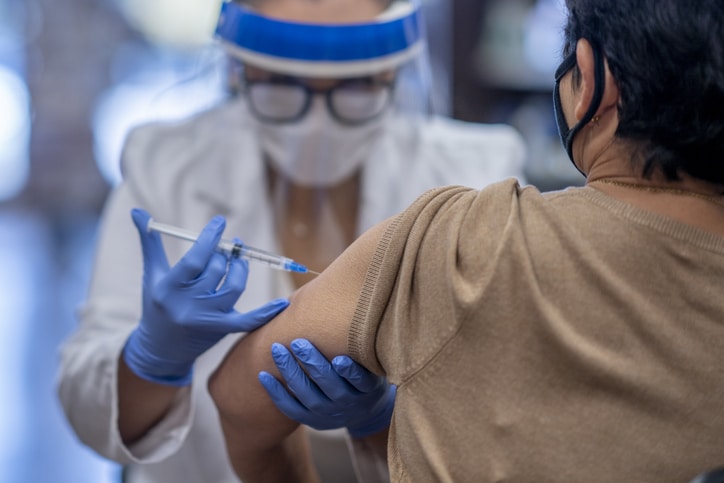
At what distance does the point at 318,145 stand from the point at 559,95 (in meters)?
0.63

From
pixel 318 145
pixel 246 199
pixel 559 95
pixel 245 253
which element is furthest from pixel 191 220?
pixel 559 95

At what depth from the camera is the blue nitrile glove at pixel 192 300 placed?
0.99 meters

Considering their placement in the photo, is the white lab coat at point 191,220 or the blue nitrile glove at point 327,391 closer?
the blue nitrile glove at point 327,391

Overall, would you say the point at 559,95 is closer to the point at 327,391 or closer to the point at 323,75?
the point at 327,391

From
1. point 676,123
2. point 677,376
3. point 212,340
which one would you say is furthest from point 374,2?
point 677,376

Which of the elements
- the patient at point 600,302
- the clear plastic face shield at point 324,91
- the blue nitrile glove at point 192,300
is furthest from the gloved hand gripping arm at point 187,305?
the patient at point 600,302

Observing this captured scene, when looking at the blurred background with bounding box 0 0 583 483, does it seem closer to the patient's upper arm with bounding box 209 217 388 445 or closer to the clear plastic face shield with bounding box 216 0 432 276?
the clear plastic face shield with bounding box 216 0 432 276

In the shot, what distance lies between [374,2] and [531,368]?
2.64ft

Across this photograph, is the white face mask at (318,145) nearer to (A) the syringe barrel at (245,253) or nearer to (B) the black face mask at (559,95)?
(A) the syringe barrel at (245,253)

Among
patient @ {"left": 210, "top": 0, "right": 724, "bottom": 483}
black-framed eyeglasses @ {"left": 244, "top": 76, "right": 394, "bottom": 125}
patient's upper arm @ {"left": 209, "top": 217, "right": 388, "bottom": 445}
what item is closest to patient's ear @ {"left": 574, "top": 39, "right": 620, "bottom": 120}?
patient @ {"left": 210, "top": 0, "right": 724, "bottom": 483}

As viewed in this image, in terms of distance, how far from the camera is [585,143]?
77 centimetres

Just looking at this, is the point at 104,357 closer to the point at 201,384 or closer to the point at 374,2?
the point at 201,384

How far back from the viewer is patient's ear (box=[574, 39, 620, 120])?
2.35 ft

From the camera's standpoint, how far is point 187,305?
100cm
